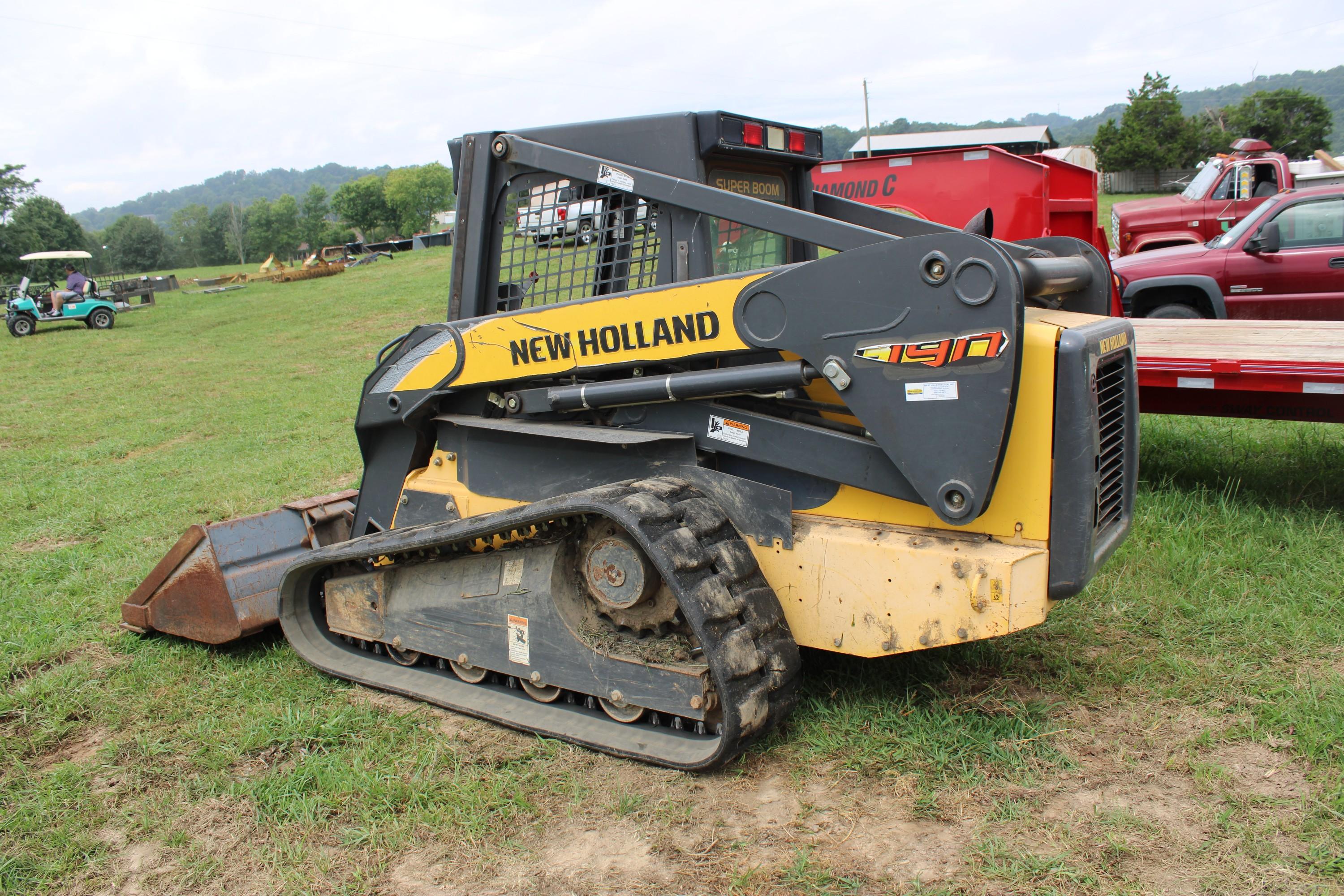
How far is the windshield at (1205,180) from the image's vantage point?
46.3 ft

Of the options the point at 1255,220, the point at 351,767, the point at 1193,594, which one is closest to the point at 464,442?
the point at 351,767

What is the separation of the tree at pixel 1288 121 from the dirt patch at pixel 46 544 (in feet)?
161

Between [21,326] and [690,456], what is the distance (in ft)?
77.7

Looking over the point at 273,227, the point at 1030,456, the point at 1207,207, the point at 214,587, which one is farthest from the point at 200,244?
the point at 1030,456

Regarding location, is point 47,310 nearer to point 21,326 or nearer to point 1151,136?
point 21,326

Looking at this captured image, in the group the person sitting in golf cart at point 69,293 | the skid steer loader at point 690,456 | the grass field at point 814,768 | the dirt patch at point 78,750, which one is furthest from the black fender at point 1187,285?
the person sitting in golf cart at point 69,293

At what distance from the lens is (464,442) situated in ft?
13.3

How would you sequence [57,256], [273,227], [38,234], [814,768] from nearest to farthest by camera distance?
[814,768] → [57,256] → [38,234] → [273,227]

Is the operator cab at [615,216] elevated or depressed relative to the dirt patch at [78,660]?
elevated

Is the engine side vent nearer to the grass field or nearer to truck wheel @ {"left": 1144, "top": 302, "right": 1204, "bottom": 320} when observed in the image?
the grass field

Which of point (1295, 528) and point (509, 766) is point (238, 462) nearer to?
point (509, 766)

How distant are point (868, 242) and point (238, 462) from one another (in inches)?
279

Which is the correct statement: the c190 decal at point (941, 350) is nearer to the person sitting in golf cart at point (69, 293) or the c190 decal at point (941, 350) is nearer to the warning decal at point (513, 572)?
the warning decal at point (513, 572)

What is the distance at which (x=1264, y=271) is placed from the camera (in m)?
8.48
